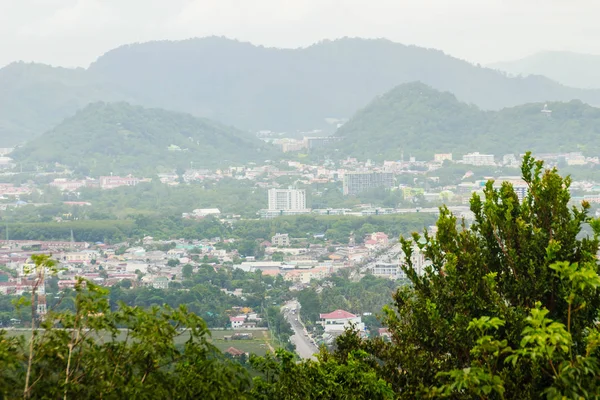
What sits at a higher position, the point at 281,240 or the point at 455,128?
the point at 455,128

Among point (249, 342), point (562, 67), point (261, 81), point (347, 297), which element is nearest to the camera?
point (249, 342)

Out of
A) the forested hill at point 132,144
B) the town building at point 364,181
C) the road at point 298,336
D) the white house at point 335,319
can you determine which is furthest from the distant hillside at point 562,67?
the white house at point 335,319

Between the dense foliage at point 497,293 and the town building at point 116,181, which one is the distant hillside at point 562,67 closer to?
the town building at point 116,181

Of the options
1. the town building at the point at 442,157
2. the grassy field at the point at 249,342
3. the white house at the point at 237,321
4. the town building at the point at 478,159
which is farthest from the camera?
the town building at the point at 442,157

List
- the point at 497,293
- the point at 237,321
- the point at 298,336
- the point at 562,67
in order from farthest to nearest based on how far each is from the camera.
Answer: the point at 562,67 < the point at 237,321 < the point at 298,336 < the point at 497,293

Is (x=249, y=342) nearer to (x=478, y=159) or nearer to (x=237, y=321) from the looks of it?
(x=237, y=321)

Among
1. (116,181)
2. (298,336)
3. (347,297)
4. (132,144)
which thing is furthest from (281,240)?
(132,144)

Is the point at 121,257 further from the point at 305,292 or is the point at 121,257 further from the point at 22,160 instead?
the point at 22,160
